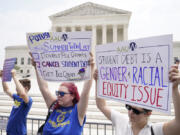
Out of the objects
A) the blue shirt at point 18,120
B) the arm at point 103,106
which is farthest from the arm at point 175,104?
the blue shirt at point 18,120

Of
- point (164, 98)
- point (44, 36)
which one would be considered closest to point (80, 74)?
point (44, 36)

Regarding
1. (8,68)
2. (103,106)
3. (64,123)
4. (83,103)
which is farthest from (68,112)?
(8,68)

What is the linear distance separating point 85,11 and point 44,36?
42.1 m

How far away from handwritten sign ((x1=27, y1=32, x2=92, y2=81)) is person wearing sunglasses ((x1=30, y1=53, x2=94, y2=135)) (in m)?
0.14

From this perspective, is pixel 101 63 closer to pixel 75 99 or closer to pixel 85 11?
pixel 75 99

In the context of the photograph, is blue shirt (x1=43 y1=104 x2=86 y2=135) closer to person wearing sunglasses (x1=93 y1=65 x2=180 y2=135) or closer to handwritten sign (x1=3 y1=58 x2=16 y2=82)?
person wearing sunglasses (x1=93 y1=65 x2=180 y2=135)

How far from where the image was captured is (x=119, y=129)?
1683mm

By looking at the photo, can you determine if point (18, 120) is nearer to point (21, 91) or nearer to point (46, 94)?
point (21, 91)

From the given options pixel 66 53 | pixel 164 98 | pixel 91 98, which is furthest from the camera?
pixel 91 98

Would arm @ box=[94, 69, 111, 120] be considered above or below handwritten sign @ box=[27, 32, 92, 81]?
below

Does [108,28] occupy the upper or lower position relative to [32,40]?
upper

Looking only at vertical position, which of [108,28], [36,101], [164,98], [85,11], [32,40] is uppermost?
[85,11]

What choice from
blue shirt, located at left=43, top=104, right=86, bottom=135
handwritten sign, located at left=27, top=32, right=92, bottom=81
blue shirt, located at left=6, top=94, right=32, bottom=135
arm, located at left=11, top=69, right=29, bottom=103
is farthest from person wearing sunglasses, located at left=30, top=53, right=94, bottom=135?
blue shirt, located at left=6, top=94, right=32, bottom=135

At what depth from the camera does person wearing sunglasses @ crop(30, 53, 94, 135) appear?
71.8 inches
